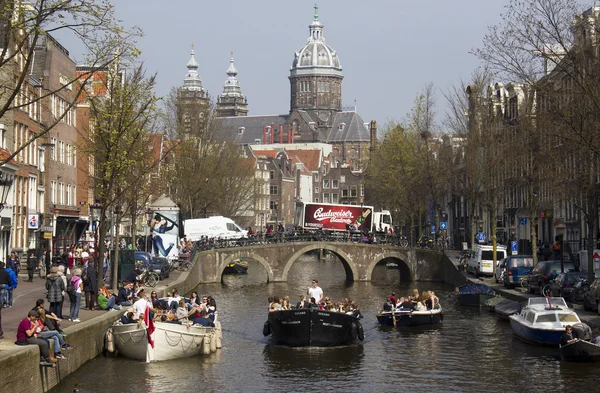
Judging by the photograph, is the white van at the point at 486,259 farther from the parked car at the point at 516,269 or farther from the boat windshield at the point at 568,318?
the boat windshield at the point at 568,318

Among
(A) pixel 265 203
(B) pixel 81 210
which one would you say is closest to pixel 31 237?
(B) pixel 81 210

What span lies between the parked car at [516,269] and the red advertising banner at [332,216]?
4097 centimetres

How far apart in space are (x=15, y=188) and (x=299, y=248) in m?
29.8

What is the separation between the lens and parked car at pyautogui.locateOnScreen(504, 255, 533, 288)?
5584cm

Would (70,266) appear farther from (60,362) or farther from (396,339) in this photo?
(60,362)

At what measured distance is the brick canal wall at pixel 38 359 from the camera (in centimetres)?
2331

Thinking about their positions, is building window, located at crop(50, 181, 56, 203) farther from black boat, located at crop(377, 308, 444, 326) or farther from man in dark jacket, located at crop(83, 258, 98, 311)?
man in dark jacket, located at crop(83, 258, 98, 311)

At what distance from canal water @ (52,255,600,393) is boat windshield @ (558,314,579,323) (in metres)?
1.11

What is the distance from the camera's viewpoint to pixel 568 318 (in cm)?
3706

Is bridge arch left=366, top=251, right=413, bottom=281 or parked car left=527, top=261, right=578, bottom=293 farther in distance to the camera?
bridge arch left=366, top=251, right=413, bottom=281

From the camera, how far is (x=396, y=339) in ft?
140

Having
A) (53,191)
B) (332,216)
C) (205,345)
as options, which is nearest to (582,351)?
(205,345)

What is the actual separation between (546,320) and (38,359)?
751 inches

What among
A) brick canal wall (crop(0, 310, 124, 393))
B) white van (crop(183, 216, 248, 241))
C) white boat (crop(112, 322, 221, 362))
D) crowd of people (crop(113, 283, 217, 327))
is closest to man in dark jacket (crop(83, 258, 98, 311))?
crowd of people (crop(113, 283, 217, 327))
